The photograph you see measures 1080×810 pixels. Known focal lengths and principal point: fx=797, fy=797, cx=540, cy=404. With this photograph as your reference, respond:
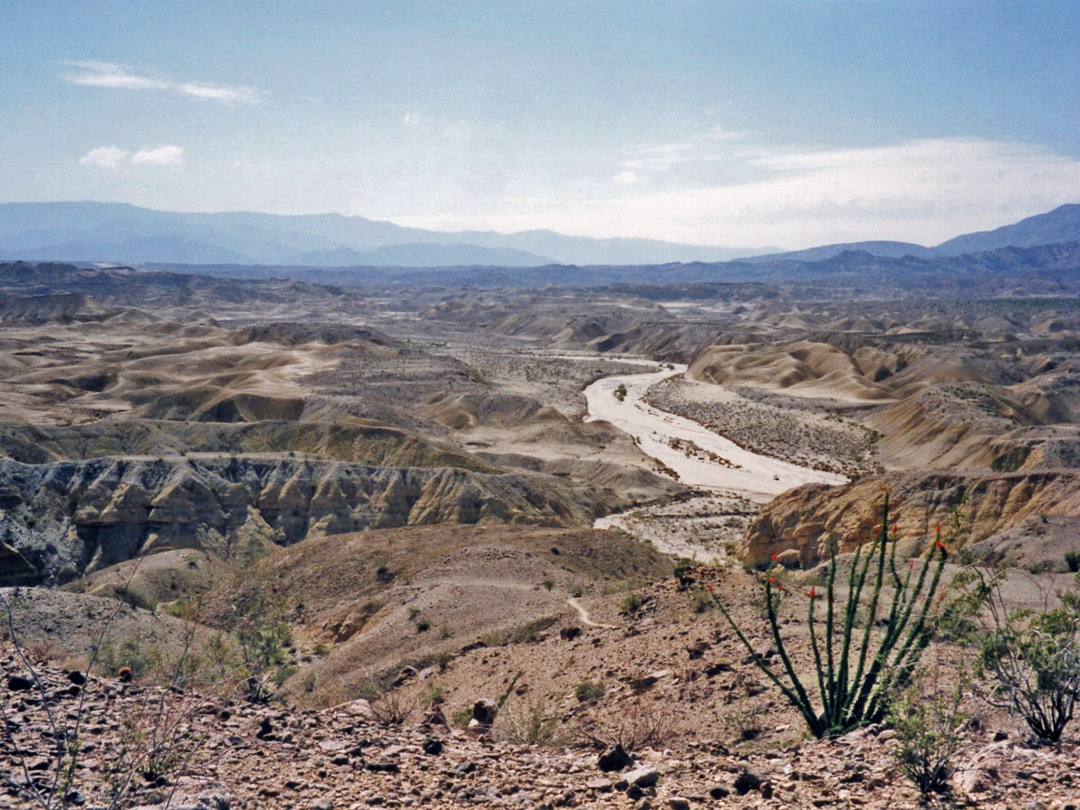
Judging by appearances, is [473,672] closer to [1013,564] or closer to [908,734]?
[908,734]

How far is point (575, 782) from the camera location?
7797 millimetres

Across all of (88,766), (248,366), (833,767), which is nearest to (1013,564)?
(833,767)

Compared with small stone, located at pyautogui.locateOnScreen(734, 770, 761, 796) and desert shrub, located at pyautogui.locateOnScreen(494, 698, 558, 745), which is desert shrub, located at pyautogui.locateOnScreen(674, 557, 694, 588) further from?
small stone, located at pyautogui.locateOnScreen(734, 770, 761, 796)

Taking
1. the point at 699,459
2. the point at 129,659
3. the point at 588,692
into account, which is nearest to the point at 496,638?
the point at 588,692

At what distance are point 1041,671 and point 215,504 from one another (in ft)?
111

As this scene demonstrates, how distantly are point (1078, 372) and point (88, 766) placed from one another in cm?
8972

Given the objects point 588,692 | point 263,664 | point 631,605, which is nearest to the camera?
point 588,692

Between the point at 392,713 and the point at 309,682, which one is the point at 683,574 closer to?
the point at 309,682

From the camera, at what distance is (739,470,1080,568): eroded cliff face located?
102ft

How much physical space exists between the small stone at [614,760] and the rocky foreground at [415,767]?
0.02 meters

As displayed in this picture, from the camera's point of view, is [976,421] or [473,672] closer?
[473,672]

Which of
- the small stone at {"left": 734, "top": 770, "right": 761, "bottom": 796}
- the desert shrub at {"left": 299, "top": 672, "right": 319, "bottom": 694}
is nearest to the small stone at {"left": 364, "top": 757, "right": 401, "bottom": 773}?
the small stone at {"left": 734, "top": 770, "right": 761, "bottom": 796}

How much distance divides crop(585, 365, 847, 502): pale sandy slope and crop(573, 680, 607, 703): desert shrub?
38.6 meters

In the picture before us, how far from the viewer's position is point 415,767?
812 cm
